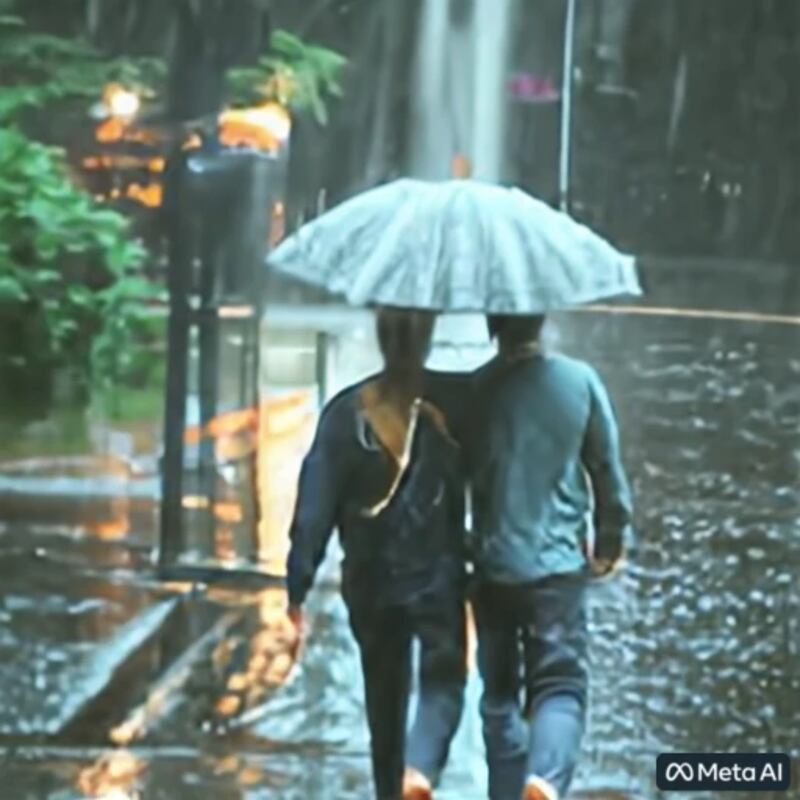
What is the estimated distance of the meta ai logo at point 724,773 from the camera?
4629 millimetres

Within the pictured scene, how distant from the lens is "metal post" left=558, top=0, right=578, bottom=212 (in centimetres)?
610

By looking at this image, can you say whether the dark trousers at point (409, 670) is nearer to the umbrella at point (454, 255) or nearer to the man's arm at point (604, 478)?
the man's arm at point (604, 478)

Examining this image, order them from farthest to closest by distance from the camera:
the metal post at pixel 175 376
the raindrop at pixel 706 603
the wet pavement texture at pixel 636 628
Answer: the metal post at pixel 175 376, the raindrop at pixel 706 603, the wet pavement texture at pixel 636 628

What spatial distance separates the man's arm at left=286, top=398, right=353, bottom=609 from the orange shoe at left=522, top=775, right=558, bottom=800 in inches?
24.0

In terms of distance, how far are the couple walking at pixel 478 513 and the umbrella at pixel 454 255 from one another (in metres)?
0.08

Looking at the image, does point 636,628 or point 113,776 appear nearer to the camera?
point 113,776

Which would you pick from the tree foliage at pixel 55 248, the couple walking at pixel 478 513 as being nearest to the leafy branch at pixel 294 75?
the tree foliage at pixel 55 248

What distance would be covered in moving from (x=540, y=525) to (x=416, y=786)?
631 mm

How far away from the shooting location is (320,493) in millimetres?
3895

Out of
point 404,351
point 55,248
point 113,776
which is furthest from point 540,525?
point 55,248

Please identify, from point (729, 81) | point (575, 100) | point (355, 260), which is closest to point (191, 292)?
point (575, 100)

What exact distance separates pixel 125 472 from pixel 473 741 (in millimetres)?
2450

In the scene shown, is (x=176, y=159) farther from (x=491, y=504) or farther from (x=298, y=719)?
(x=491, y=504)

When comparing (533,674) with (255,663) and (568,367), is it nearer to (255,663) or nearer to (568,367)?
(568,367)
